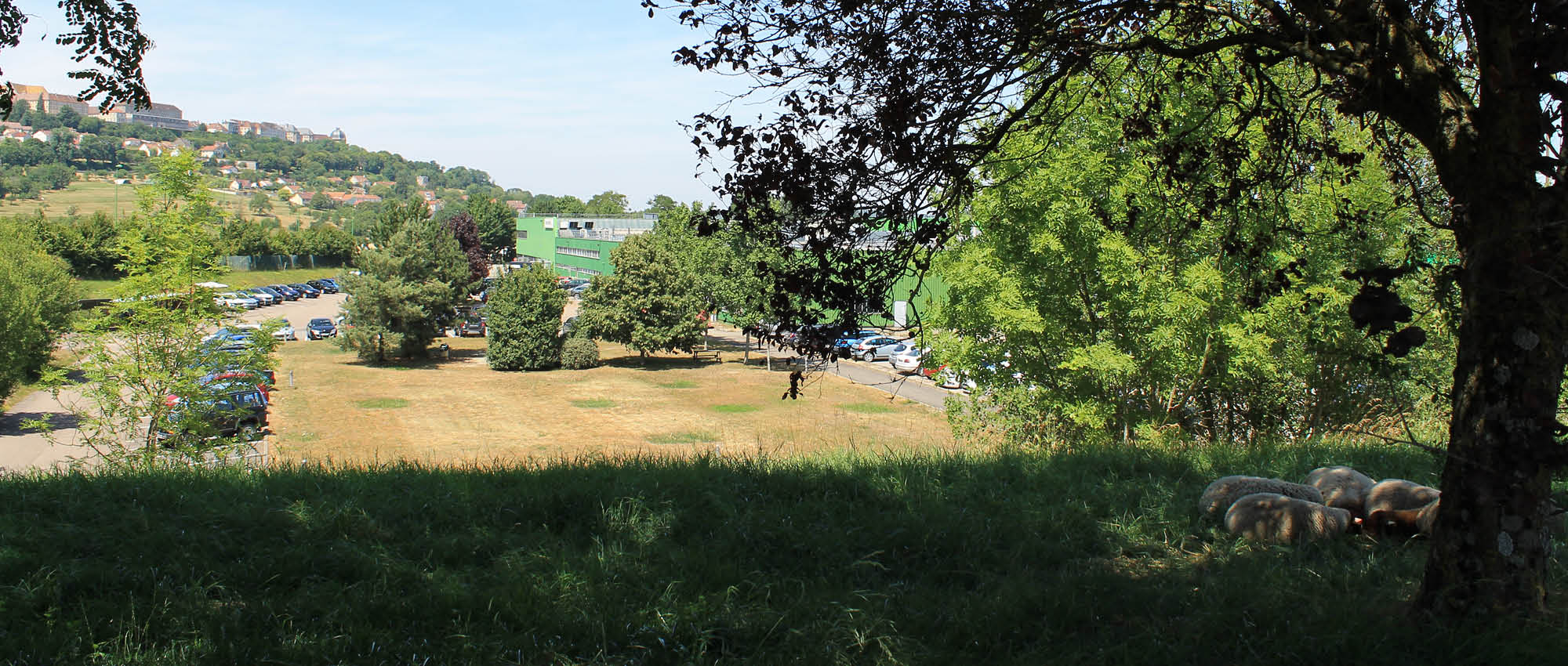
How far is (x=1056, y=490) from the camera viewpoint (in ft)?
19.7

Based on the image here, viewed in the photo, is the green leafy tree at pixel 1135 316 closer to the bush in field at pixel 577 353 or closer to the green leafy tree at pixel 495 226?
the bush in field at pixel 577 353

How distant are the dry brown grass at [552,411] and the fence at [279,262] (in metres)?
50.6

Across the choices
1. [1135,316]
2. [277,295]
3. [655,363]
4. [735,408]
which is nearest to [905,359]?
[735,408]

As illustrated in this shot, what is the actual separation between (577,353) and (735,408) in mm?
14785

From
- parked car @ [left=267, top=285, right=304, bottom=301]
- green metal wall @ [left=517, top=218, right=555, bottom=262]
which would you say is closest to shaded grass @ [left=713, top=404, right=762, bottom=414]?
parked car @ [left=267, top=285, right=304, bottom=301]

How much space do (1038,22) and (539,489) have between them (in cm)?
389

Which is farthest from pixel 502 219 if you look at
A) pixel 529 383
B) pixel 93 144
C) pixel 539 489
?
pixel 539 489

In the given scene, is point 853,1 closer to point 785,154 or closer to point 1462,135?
point 785,154

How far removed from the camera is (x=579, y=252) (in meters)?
98.7

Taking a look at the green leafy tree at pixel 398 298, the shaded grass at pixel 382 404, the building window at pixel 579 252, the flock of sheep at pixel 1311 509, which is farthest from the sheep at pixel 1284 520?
the building window at pixel 579 252

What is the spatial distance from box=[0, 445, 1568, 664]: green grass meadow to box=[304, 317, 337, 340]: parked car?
183ft

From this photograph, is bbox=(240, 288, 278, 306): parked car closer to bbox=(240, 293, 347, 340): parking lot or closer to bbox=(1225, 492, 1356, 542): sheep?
bbox=(240, 293, 347, 340): parking lot

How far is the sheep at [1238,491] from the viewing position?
5.40 m

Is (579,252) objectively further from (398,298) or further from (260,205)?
(260,205)
